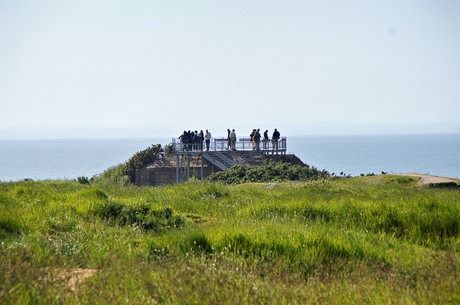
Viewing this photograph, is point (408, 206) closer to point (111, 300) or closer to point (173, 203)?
point (173, 203)

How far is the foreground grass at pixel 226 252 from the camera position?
757 centimetres

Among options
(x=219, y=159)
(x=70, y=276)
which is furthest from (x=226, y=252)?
(x=219, y=159)

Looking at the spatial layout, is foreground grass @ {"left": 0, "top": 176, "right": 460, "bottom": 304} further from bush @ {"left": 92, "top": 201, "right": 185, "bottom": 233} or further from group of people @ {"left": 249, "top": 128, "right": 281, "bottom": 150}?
group of people @ {"left": 249, "top": 128, "right": 281, "bottom": 150}

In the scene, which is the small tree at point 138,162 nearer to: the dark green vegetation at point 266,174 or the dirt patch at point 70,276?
the dark green vegetation at point 266,174

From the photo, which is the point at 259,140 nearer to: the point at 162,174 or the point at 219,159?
the point at 219,159

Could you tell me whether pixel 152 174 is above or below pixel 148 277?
below

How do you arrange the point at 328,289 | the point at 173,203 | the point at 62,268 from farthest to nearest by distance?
1. the point at 173,203
2. the point at 62,268
3. the point at 328,289

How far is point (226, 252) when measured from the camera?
411 inches

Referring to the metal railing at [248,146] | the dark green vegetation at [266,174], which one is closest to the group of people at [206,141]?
the metal railing at [248,146]

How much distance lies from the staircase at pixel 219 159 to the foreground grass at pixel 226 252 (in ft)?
92.5

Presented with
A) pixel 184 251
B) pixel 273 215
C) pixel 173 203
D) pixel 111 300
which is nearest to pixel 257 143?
pixel 173 203

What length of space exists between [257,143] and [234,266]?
41929 millimetres

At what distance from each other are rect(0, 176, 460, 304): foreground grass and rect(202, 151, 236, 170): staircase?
92.5 ft

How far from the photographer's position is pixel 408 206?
51.2ft
